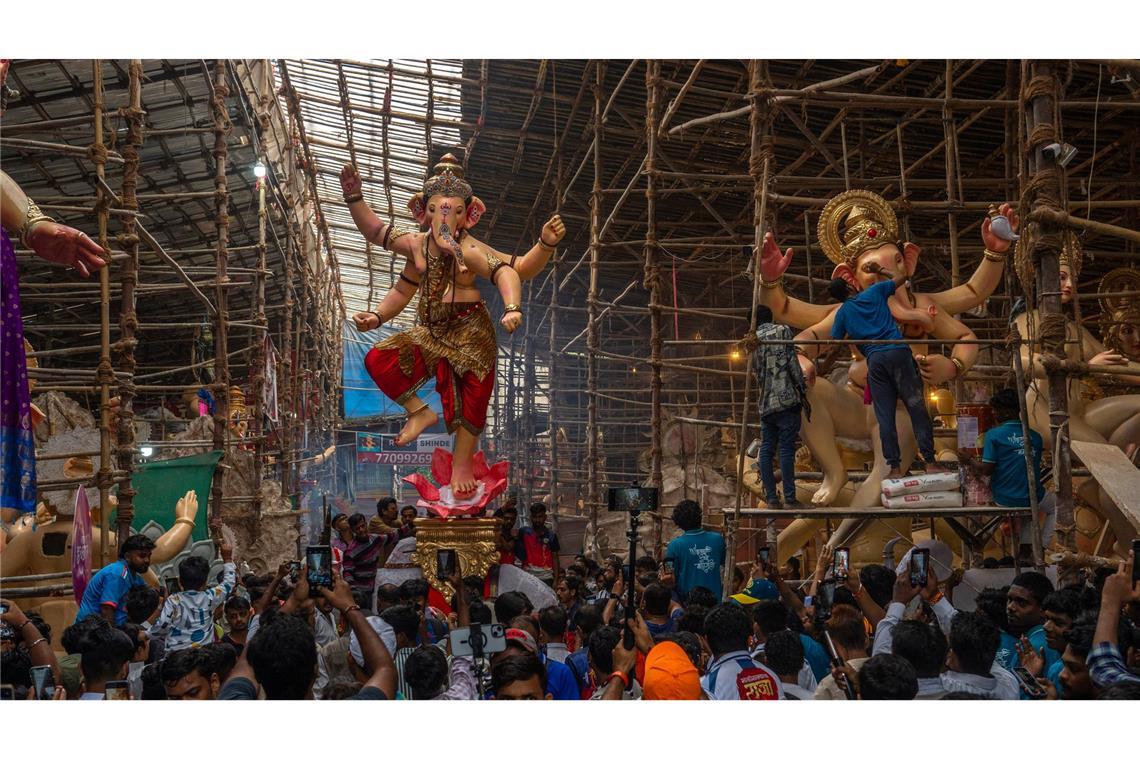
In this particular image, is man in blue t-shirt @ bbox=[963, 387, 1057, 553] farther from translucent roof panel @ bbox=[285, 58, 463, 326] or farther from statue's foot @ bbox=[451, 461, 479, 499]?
translucent roof panel @ bbox=[285, 58, 463, 326]

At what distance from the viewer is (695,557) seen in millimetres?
7137

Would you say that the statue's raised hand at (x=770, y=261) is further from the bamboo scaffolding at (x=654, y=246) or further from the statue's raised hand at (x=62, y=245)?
the statue's raised hand at (x=62, y=245)

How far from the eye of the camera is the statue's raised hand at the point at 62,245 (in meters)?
5.51

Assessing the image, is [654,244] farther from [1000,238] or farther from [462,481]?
[1000,238]

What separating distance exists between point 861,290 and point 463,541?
3401 millimetres

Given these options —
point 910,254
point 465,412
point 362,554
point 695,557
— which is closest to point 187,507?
point 362,554

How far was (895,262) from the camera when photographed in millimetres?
7465

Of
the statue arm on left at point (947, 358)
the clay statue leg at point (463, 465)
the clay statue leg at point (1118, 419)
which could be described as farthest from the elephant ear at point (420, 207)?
the clay statue leg at point (1118, 419)

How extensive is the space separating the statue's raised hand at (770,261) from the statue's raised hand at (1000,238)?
137 cm

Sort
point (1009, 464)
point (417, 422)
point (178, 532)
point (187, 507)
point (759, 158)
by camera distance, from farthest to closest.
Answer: point (187, 507) → point (178, 532) → point (417, 422) → point (759, 158) → point (1009, 464)

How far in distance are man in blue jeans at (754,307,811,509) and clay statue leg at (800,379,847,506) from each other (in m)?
0.20

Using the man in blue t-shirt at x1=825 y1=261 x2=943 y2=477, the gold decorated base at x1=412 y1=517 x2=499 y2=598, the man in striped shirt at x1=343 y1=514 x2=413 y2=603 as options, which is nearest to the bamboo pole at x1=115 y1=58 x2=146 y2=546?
the man in striped shirt at x1=343 y1=514 x2=413 y2=603

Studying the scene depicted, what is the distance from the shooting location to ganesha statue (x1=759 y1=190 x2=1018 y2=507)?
291 inches

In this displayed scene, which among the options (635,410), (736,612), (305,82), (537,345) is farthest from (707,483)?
(736,612)
